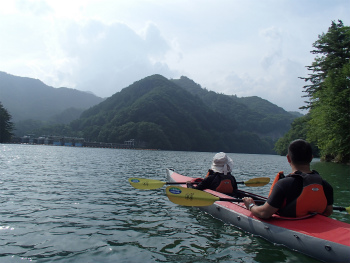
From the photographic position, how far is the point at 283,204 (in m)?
6.32

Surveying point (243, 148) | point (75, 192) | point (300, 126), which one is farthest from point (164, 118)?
point (75, 192)

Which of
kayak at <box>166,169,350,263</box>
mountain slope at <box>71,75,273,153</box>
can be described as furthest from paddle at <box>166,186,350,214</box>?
mountain slope at <box>71,75,273,153</box>

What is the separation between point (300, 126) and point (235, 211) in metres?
88.6

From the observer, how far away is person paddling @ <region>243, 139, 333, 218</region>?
570 cm

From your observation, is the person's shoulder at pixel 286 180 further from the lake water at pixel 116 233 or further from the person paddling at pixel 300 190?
the lake water at pixel 116 233

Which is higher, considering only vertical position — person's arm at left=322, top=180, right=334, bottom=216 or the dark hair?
the dark hair

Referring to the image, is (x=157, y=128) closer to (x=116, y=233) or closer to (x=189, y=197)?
(x=189, y=197)

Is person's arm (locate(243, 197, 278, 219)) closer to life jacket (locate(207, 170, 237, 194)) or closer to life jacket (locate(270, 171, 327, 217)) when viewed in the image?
life jacket (locate(270, 171, 327, 217))

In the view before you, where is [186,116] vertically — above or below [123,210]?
above

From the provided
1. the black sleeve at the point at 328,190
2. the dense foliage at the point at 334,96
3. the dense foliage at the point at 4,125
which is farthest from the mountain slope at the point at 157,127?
the black sleeve at the point at 328,190

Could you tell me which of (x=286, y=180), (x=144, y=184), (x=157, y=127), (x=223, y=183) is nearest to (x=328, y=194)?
(x=286, y=180)

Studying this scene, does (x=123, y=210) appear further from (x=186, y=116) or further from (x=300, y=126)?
(x=186, y=116)

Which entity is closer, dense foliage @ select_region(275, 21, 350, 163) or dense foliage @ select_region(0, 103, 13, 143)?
dense foliage @ select_region(275, 21, 350, 163)

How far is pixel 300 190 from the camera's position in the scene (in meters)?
5.88
